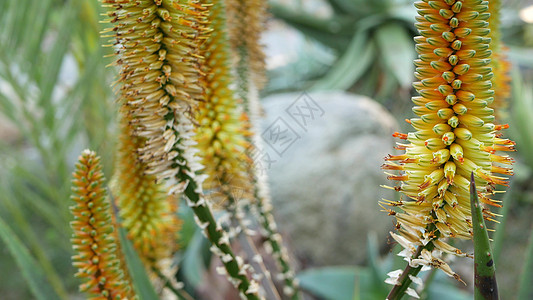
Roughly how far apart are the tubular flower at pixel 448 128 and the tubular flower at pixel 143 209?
0.34 metres

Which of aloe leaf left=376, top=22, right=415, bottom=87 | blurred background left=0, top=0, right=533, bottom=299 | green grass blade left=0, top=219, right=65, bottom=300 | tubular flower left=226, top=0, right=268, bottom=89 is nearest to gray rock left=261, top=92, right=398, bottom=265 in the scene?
blurred background left=0, top=0, right=533, bottom=299

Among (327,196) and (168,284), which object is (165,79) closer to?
(168,284)

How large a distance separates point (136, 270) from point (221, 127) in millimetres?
214

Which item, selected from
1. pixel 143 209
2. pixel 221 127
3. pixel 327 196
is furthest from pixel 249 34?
pixel 327 196

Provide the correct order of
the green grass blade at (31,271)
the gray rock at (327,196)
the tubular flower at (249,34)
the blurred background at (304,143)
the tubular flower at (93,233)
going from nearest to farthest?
the tubular flower at (93,233)
the green grass blade at (31,271)
the tubular flower at (249,34)
the blurred background at (304,143)
the gray rock at (327,196)

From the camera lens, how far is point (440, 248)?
1.22 ft

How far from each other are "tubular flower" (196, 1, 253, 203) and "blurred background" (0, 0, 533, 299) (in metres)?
0.20

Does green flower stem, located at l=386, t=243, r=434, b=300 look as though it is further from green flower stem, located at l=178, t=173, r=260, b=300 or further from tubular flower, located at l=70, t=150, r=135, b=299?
tubular flower, located at l=70, t=150, r=135, b=299

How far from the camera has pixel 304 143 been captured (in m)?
2.15

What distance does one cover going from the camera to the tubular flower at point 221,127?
1.97 feet

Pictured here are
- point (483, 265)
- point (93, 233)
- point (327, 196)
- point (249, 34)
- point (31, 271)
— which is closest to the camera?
point (483, 265)

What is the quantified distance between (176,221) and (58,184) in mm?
928

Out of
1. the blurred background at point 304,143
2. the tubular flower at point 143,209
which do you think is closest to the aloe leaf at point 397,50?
the blurred background at point 304,143

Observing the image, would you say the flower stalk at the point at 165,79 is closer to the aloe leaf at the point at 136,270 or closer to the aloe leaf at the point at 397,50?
the aloe leaf at the point at 136,270
